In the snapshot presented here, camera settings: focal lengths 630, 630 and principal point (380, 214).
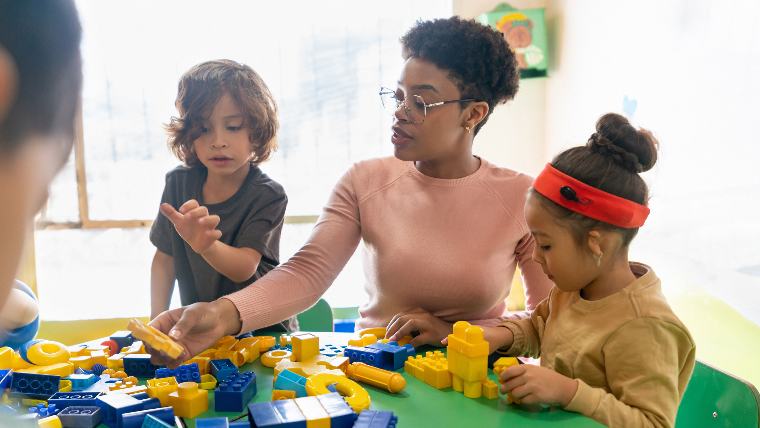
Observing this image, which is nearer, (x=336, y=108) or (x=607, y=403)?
(x=607, y=403)

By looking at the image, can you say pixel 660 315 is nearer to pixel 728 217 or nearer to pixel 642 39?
pixel 728 217

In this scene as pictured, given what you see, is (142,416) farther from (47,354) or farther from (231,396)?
(47,354)

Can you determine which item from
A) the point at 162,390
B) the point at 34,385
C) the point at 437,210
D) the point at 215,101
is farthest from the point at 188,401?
the point at 215,101

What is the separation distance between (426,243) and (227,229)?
50 cm

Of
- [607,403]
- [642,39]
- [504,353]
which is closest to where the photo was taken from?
[607,403]

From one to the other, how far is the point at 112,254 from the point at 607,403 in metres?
2.83

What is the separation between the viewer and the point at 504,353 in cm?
117

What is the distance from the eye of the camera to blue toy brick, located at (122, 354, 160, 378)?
A: 1.04 m

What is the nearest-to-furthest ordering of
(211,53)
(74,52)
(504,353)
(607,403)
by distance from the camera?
(74,52) → (607,403) → (504,353) → (211,53)

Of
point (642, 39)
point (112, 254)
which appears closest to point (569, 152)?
point (642, 39)

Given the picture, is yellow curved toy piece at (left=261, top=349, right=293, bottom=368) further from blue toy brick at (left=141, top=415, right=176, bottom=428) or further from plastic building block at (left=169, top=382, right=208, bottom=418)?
blue toy brick at (left=141, top=415, right=176, bottom=428)

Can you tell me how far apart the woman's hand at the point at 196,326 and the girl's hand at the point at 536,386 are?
503 millimetres

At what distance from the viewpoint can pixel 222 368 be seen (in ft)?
3.28

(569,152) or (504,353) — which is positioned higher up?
(569,152)
